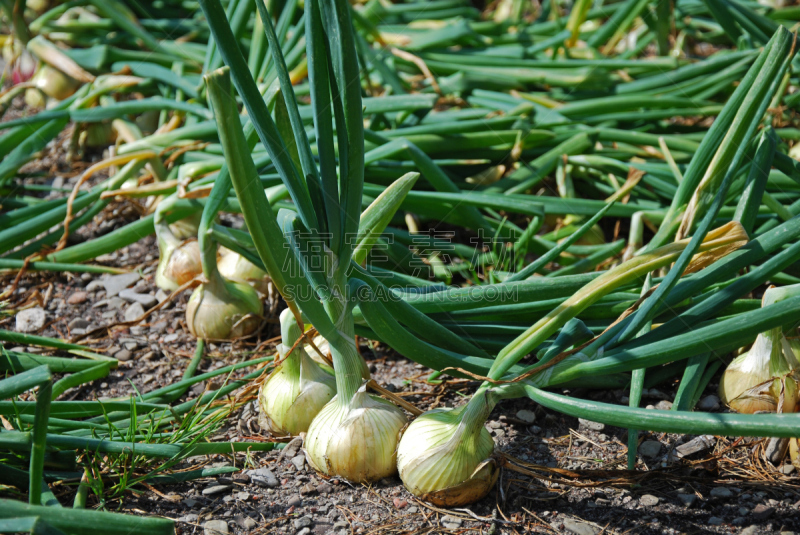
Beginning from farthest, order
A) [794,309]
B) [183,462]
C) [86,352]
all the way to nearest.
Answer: [86,352] < [183,462] < [794,309]

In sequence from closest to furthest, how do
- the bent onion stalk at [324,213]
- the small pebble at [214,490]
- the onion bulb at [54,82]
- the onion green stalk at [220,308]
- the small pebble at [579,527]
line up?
the bent onion stalk at [324,213]
the small pebble at [579,527]
the small pebble at [214,490]
the onion green stalk at [220,308]
the onion bulb at [54,82]

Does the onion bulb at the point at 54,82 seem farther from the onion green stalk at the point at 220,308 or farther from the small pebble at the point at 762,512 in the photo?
the small pebble at the point at 762,512

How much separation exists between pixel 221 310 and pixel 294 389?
421mm

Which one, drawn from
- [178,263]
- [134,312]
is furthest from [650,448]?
[134,312]

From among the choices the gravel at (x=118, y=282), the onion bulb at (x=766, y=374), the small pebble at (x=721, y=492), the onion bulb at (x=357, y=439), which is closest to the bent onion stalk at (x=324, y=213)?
the onion bulb at (x=357, y=439)

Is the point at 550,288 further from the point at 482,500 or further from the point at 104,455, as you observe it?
the point at 104,455

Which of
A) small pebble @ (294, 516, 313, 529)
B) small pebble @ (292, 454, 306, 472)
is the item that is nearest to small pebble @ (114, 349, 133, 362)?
small pebble @ (292, 454, 306, 472)

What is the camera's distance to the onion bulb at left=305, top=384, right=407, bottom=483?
3.44ft

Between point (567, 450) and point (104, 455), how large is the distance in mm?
840

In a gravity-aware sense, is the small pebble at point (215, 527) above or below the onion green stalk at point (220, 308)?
below

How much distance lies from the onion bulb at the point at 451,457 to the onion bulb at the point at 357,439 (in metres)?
0.04

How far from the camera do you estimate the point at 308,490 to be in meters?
1.09

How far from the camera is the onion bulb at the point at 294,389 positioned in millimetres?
1184

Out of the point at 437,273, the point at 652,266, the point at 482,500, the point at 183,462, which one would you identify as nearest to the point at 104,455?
the point at 183,462
